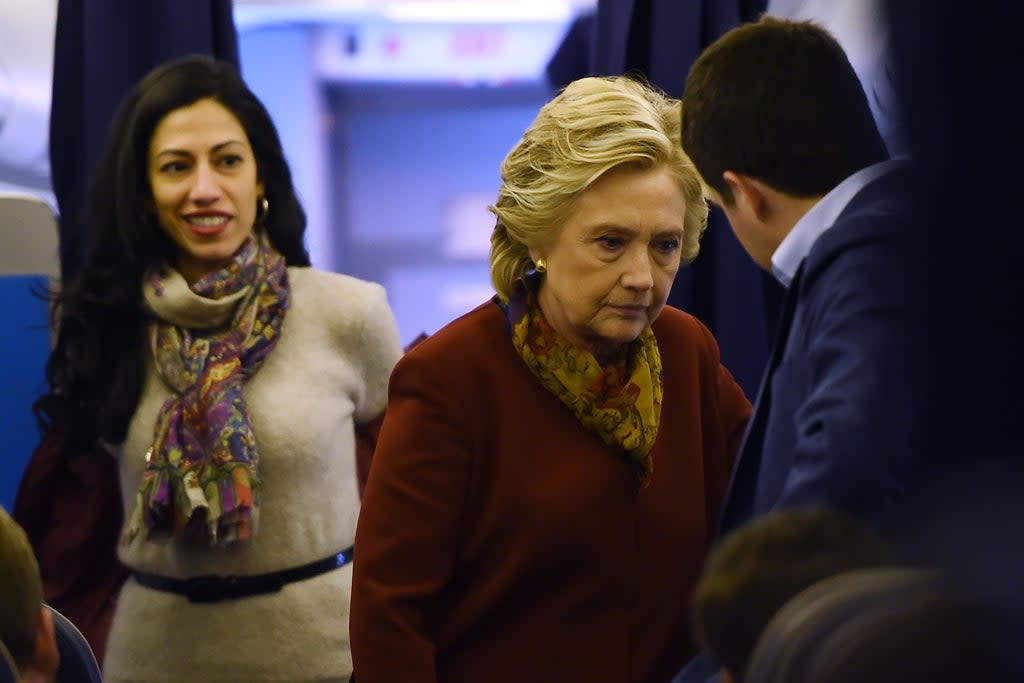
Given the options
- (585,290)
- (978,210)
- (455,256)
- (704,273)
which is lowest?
(455,256)

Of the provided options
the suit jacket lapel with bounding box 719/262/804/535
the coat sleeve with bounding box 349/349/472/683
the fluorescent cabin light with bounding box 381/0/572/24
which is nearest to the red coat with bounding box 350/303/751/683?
the coat sleeve with bounding box 349/349/472/683

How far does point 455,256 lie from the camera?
317cm

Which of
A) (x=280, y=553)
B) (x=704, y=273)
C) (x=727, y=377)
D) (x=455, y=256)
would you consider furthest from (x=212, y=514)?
(x=455, y=256)

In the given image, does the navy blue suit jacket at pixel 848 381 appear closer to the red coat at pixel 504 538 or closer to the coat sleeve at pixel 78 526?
the red coat at pixel 504 538

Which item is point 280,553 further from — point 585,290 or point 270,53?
point 270,53

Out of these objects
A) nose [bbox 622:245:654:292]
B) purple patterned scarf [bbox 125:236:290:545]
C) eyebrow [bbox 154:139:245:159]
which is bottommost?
purple patterned scarf [bbox 125:236:290:545]

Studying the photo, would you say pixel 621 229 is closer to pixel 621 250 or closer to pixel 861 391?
pixel 621 250

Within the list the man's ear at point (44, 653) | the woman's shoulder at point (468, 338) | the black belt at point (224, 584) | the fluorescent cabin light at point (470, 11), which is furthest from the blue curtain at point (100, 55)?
the man's ear at point (44, 653)

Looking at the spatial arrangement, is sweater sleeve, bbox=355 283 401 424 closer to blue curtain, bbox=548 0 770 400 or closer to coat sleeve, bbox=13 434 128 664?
coat sleeve, bbox=13 434 128 664

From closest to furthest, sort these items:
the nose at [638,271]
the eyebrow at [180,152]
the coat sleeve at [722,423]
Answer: the nose at [638,271]
the coat sleeve at [722,423]
the eyebrow at [180,152]

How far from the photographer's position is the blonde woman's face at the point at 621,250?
1165mm

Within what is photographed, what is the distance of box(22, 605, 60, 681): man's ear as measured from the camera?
62cm

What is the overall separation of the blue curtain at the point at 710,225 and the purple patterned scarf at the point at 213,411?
34.7 inches

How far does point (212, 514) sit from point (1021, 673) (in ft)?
5.05
